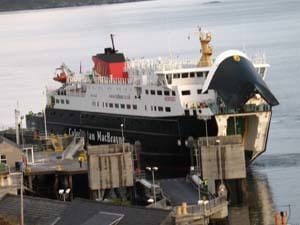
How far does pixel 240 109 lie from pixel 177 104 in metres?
3.72

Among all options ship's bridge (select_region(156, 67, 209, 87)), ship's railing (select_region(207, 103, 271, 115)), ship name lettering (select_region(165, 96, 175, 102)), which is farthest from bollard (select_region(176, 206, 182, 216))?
ship's bridge (select_region(156, 67, 209, 87))

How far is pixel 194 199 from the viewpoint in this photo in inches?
1928

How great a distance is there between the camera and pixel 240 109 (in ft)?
200

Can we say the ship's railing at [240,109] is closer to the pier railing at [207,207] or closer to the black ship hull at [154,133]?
the black ship hull at [154,133]

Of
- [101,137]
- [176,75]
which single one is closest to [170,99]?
[176,75]

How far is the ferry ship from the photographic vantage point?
6131cm

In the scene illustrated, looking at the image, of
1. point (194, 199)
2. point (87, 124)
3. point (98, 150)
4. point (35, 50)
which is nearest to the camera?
point (194, 199)

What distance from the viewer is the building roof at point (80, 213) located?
37594 millimetres

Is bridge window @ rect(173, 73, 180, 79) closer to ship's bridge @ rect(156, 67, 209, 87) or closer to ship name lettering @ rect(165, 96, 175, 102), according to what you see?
ship's bridge @ rect(156, 67, 209, 87)

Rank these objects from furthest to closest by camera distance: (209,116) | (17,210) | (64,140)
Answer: (64,140)
(209,116)
(17,210)

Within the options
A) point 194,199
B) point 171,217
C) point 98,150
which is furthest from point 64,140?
point 171,217

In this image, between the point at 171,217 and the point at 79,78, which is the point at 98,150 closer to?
the point at 171,217

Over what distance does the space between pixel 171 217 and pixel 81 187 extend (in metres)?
18.2

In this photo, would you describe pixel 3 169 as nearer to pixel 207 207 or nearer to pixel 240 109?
pixel 207 207
